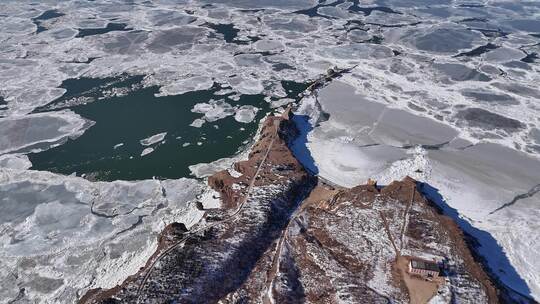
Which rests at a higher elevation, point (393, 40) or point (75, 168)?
point (393, 40)

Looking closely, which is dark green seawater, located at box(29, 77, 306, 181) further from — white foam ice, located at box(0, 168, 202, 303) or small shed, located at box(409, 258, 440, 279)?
small shed, located at box(409, 258, 440, 279)

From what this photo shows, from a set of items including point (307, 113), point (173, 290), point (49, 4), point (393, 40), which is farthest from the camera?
point (49, 4)

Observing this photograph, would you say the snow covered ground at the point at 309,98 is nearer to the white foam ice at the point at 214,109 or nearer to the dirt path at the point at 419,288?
the white foam ice at the point at 214,109

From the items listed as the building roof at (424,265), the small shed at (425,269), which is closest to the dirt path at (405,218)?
the building roof at (424,265)

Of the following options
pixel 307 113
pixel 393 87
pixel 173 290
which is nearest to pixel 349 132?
pixel 307 113

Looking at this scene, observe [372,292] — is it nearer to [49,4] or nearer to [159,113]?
[159,113]

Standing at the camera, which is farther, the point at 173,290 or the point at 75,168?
the point at 75,168
